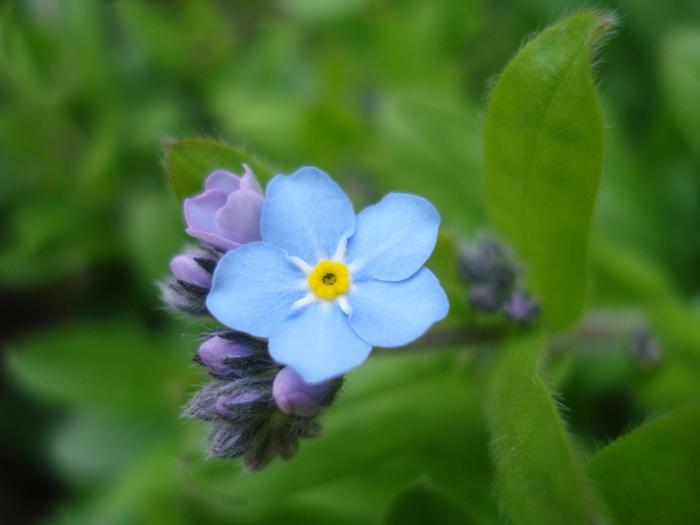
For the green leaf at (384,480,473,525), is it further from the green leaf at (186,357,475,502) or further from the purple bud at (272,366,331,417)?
the purple bud at (272,366,331,417)

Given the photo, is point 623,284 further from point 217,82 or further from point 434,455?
point 217,82

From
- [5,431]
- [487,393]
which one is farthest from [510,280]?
[5,431]

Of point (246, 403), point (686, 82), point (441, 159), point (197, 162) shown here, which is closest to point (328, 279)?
point (246, 403)

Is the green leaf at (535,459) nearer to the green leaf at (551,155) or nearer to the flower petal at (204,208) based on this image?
the green leaf at (551,155)

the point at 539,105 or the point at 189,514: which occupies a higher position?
the point at 539,105

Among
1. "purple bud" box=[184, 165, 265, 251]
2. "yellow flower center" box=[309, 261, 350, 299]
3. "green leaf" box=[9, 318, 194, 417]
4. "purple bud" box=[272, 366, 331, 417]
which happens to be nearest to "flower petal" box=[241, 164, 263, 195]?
"purple bud" box=[184, 165, 265, 251]

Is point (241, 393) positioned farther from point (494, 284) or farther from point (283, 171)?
point (283, 171)
